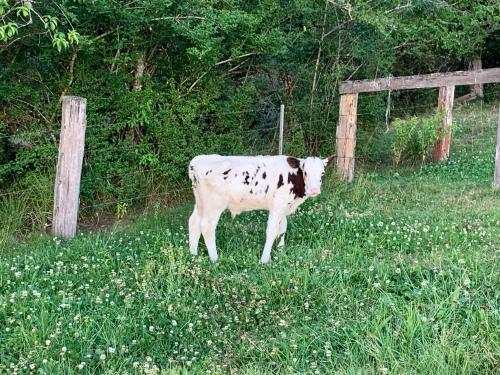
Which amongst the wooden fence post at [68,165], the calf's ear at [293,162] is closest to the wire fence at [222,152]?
the wooden fence post at [68,165]

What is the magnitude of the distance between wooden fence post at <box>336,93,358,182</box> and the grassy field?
3.31m

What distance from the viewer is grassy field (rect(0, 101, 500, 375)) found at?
394cm

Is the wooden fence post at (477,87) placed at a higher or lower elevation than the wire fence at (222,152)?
higher

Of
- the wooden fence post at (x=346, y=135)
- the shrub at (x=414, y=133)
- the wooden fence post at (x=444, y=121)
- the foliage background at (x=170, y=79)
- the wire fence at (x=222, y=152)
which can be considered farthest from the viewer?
the wooden fence post at (x=444, y=121)

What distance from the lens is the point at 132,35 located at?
8109 mm

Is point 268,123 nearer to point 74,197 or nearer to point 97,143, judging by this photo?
point 97,143

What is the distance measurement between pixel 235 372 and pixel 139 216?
465cm

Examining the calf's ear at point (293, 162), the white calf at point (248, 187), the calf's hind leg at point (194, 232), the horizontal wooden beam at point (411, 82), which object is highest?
the horizontal wooden beam at point (411, 82)

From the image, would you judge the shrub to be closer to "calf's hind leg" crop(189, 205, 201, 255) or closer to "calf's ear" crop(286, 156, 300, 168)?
"calf's ear" crop(286, 156, 300, 168)

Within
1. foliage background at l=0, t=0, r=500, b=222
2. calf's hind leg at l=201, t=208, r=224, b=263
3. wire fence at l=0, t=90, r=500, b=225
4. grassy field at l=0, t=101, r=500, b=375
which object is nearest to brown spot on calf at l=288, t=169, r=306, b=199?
grassy field at l=0, t=101, r=500, b=375

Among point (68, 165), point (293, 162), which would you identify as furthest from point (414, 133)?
point (68, 165)

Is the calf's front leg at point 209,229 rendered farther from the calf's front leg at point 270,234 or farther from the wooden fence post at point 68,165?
the wooden fence post at point 68,165

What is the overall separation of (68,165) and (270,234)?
2667 mm

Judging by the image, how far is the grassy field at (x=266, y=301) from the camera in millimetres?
3936
